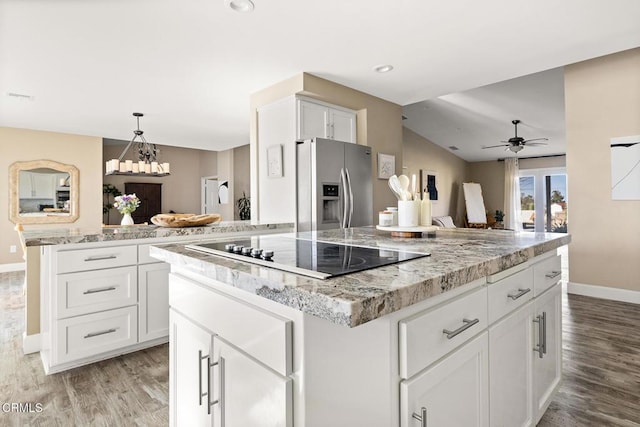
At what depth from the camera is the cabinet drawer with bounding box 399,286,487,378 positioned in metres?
0.78

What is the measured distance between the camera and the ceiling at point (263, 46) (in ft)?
8.00

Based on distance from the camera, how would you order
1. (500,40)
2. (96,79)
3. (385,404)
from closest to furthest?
1. (385,404)
2. (500,40)
3. (96,79)

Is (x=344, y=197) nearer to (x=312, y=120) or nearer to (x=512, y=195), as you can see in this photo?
(x=312, y=120)

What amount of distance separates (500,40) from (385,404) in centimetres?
320

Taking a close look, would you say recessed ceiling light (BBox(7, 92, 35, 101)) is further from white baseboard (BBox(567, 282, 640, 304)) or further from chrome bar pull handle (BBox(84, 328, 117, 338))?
white baseboard (BBox(567, 282, 640, 304))

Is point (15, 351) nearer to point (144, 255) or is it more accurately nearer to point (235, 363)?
point (144, 255)

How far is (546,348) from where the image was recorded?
1549mm

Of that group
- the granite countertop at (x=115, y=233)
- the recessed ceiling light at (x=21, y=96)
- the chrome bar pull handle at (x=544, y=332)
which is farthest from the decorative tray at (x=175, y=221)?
the recessed ceiling light at (x=21, y=96)

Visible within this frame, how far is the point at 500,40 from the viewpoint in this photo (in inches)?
115

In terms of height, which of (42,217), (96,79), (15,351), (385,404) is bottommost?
(15,351)

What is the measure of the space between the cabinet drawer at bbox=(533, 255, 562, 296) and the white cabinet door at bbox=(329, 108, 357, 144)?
2.79 meters

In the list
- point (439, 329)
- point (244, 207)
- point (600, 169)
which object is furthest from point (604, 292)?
point (244, 207)

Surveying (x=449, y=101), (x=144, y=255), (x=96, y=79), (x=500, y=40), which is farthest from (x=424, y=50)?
(x=449, y=101)

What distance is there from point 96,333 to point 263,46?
2.53m
